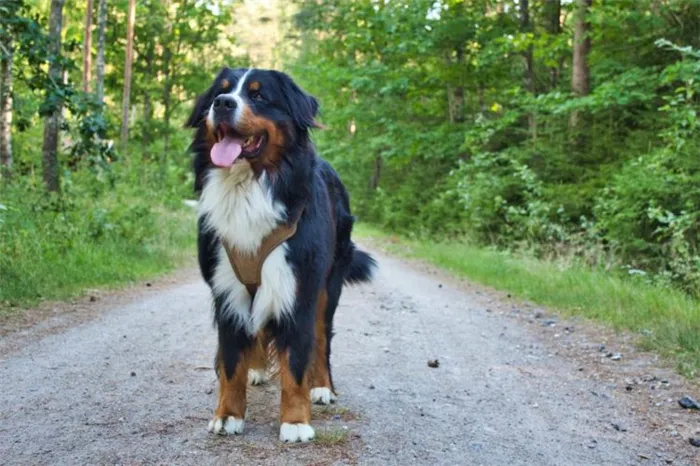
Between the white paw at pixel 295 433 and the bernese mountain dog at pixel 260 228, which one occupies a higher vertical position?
the bernese mountain dog at pixel 260 228

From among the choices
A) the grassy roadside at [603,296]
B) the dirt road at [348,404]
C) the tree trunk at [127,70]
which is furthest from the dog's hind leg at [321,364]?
the tree trunk at [127,70]

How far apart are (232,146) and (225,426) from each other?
56.4 inches

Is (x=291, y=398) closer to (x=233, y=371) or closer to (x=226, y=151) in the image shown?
(x=233, y=371)

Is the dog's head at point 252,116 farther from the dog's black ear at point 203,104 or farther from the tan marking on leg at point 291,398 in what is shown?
the tan marking on leg at point 291,398

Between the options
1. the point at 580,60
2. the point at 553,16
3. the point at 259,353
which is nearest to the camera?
the point at 259,353

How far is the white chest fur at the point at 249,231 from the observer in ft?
11.9

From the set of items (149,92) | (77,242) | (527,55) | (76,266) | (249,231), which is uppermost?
(527,55)

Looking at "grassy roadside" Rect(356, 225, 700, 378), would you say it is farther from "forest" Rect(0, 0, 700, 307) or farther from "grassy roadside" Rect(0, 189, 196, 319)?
"grassy roadside" Rect(0, 189, 196, 319)

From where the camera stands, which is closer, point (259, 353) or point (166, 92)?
point (259, 353)

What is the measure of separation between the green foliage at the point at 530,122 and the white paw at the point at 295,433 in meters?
6.09

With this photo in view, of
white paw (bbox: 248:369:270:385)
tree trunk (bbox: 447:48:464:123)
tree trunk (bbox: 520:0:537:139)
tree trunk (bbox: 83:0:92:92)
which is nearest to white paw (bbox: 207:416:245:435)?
white paw (bbox: 248:369:270:385)

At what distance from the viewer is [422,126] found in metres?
22.3

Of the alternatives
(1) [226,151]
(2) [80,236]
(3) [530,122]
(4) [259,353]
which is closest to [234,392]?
(4) [259,353]

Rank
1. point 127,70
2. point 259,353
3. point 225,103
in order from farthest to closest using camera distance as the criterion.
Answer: point 127,70
point 259,353
point 225,103
